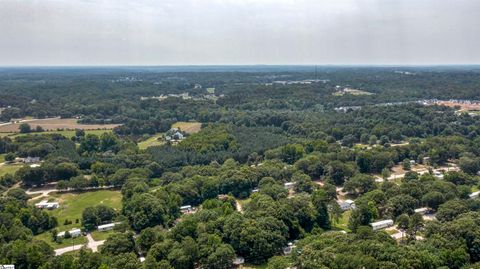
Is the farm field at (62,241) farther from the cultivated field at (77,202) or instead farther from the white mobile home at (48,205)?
the white mobile home at (48,205)

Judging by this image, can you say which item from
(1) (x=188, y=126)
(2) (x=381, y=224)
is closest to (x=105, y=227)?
(2) (x=381, y=224)

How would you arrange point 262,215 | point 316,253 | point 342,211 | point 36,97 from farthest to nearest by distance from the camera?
point 36,97
point 342,211
point 262,215
point 316,253

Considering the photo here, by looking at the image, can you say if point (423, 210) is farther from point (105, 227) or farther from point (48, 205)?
point (48, 205)

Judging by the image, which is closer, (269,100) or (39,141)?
(39,141)

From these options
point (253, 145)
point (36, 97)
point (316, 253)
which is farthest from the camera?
point (36, 97)

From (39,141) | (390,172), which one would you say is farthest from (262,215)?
(39,141)

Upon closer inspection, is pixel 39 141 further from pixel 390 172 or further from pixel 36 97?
pixel 36 97

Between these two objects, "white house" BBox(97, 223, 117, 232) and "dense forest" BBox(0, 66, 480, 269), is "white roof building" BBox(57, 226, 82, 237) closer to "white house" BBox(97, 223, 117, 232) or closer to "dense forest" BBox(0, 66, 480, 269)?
"dense forest" BBox(0, 66, 480, 269)
